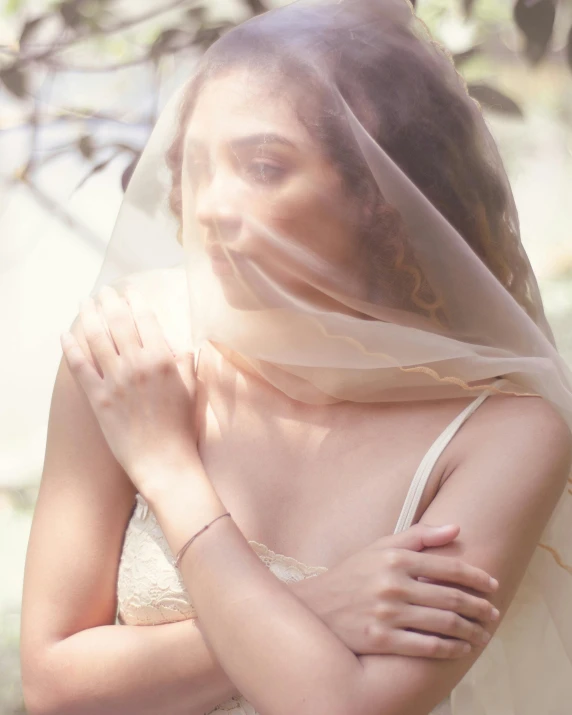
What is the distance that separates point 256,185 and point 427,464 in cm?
51

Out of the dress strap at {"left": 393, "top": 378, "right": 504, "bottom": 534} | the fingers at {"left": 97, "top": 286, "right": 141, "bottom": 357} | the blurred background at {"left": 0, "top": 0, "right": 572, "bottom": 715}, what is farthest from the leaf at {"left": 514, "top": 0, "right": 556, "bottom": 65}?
the fingers at {"left": 97, "top": 286, "right": 141, "bottom": 357}

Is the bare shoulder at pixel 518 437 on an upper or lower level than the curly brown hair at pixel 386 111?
lower

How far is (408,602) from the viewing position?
3.79ft

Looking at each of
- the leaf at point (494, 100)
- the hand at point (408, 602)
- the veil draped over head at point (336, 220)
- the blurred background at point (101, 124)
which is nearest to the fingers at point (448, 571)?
the hand at point (408, 602)

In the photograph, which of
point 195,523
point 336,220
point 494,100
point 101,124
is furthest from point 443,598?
point 101,124

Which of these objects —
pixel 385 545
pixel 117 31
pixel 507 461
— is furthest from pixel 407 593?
pixel 117 31

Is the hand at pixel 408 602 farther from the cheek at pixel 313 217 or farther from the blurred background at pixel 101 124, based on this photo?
the blurred background at pixel 101 124

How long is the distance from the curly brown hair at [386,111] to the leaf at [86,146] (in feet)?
1.32

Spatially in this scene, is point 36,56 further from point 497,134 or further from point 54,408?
point 497,134

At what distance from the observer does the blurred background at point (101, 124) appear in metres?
1.60

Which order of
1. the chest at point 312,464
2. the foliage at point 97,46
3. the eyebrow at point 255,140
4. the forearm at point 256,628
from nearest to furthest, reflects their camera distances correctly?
the forearm at point 256,628 < the eyebrow at point 255,140 < the chest at point 312,464 < the foliage at point 97,46

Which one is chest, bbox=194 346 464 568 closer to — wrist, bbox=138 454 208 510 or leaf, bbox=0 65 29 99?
wrist, bbox=138 454 208 510

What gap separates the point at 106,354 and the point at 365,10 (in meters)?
0.69

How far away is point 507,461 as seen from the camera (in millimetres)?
1275
